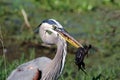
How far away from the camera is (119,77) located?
644 centimetres

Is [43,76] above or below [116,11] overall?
above

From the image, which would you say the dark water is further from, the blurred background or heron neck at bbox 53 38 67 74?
heron neck at bbox 53 38 67 74

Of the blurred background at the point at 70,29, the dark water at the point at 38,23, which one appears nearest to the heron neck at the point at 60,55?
the blurred background at the point at 70,29

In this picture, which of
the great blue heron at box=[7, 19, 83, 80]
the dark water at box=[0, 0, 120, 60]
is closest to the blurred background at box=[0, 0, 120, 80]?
the dark water at box=[0, 0, 120, 60]

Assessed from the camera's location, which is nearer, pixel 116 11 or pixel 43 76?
pixel 43 76

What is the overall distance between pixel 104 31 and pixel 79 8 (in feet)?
4.24

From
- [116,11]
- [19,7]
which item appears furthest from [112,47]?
[19,7]

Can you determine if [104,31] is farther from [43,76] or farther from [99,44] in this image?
[43,76]

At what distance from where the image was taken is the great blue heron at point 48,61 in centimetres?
483

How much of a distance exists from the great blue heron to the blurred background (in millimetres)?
1085

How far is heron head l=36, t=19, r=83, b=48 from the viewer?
4.80 meters

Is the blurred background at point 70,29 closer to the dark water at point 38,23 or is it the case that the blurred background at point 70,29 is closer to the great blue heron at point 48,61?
the dark water at point 38,23

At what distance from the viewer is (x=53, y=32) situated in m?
4.88

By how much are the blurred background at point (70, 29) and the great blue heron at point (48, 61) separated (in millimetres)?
1085
